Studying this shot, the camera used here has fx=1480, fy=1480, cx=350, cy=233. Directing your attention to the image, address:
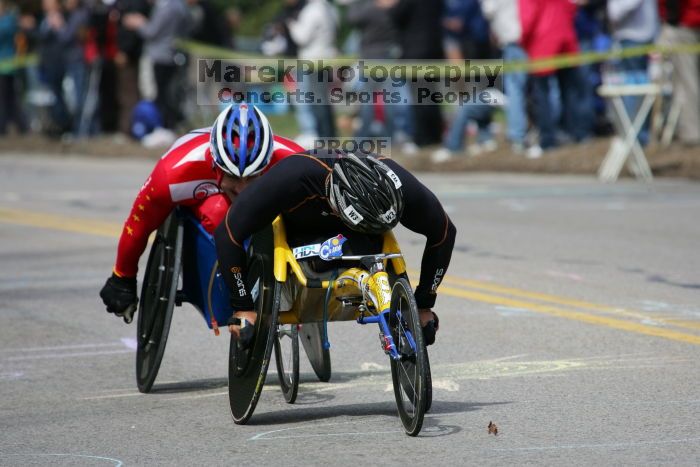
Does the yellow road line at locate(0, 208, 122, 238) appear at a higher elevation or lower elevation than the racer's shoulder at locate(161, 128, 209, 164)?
lower

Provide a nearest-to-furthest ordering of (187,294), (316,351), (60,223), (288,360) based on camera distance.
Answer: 1. (288,360)
2. (316,351)
3. (187,294)
4. (60,223)

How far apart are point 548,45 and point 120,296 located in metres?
12.3

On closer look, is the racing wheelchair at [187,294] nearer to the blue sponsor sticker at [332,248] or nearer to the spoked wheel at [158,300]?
the spoked wheel at [158,300]

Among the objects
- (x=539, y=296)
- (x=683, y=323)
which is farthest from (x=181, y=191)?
(x=539, y=296)

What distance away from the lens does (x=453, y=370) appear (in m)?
7.68

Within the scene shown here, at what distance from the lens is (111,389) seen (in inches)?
295

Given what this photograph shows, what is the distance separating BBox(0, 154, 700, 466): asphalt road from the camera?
601cm

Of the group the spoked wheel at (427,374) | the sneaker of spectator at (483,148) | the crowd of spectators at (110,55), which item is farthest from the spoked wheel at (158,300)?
the crowd of spectators at (110,55)

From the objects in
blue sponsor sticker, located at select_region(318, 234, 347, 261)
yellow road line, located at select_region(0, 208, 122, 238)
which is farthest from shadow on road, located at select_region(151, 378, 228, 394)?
yellow road line, located at select_region(0, 208, 122, 238)

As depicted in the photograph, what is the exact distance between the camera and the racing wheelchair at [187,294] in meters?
7.18

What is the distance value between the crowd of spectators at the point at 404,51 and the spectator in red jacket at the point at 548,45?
18mm

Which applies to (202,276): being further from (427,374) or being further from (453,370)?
(427,374)

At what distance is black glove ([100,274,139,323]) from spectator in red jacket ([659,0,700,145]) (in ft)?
39.3

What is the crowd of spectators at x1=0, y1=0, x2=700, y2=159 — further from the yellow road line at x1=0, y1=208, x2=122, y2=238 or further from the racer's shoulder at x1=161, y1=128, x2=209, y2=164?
the racer's shoulder at x1=161, y1=128, x2=209, y2=164
